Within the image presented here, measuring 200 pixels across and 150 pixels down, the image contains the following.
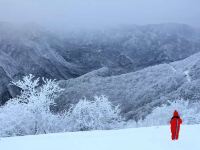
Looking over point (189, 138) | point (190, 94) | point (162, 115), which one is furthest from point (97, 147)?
point (190, 94)

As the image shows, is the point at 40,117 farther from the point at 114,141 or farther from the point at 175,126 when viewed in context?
the point at 175,126

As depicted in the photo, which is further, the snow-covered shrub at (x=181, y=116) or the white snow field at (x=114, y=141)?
the snow-covered shrub at (x=181, y=116)

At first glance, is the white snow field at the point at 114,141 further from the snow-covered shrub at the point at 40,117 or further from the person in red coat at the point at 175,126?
the snow-covered shrub at the point at 40,117

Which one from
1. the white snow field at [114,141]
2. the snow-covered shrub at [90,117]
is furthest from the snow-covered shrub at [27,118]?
the white snow field at [114,141]

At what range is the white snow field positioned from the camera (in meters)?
8.08

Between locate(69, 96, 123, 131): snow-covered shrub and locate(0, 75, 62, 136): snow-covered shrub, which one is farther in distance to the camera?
locate(69, 96, 123, 131): snow-covered shrub

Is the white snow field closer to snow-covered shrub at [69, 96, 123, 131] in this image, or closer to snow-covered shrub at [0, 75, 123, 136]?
snow-covered shrub at [0, 75, 123, 136]

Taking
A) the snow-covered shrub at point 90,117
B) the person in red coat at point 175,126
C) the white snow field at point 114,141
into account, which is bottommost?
the snow-covered shrub at point 90,117

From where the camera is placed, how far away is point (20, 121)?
26.7m

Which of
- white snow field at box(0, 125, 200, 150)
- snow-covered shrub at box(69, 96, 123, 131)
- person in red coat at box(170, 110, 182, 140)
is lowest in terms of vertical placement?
snow-covered shrub at box(69, 96, 123, 131)

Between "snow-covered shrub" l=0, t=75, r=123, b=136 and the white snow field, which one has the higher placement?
the white snow field

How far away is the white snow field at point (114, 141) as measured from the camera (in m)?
8.08

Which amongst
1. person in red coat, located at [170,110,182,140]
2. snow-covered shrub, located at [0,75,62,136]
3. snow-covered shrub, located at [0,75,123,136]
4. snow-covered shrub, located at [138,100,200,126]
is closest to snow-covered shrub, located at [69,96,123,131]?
snow-covered shrub, located at [0,75,123,136]

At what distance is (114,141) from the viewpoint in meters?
8.73
